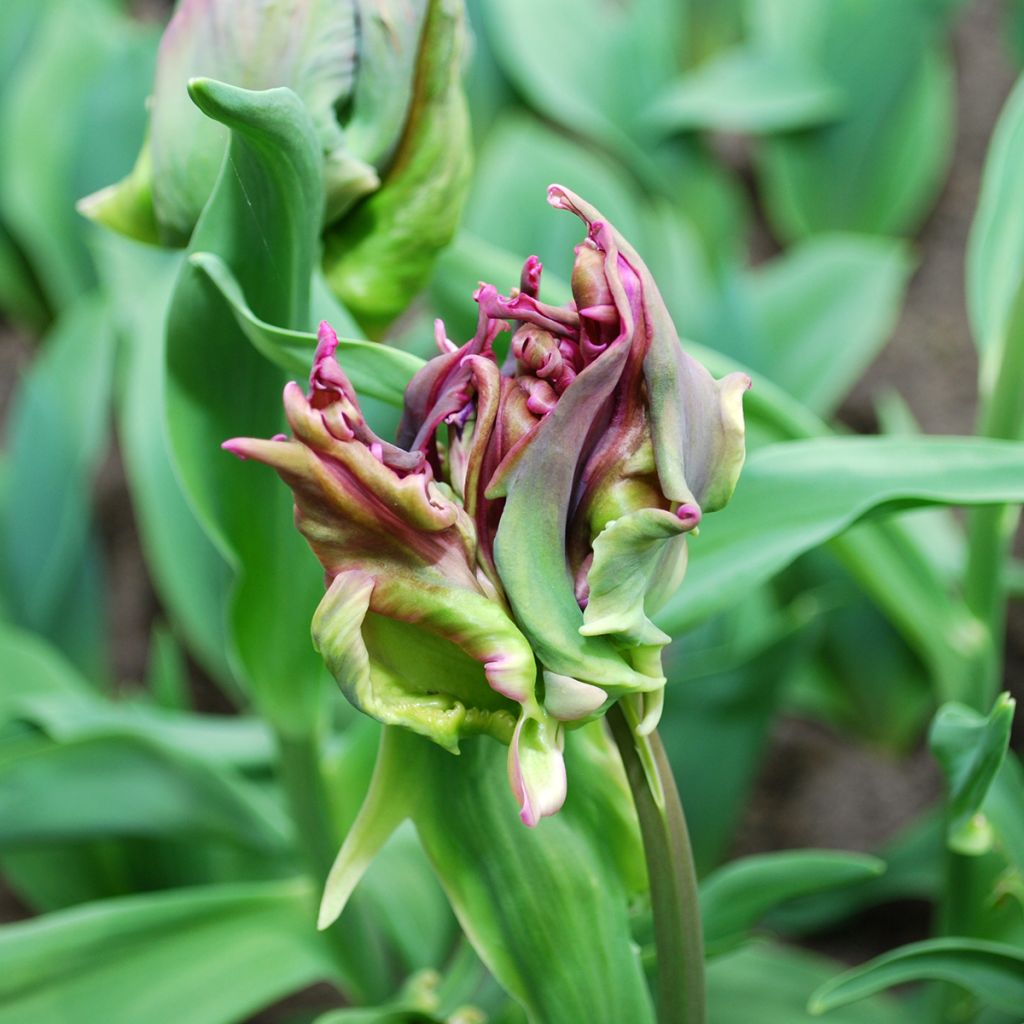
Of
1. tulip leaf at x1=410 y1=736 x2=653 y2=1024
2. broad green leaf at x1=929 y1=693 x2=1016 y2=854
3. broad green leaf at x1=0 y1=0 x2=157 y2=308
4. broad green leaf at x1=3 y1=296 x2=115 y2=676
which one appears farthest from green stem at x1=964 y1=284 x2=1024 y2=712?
broad green leaf at x1=0 y1=0 x2=157 y2=308

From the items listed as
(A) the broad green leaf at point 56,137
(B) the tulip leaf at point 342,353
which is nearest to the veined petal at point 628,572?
(B) the tulip leaf at point 342,353

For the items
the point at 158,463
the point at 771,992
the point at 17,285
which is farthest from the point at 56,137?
the point at 771,992

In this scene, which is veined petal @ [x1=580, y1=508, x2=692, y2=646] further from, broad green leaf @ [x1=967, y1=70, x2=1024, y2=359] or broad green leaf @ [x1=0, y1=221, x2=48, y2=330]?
broad green leaf @ [x1=0, y1=221, x2=48, y2=330]

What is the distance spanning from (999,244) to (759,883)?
11.0 inches

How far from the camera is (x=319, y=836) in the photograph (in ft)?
1.83

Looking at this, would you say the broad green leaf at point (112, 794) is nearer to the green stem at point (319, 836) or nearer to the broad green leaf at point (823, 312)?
the green stem at point (319, 836)

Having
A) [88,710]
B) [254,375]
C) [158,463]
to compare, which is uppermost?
[254,375]

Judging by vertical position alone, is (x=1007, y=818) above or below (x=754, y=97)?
below

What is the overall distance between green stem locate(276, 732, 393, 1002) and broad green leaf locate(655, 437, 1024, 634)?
17 cm

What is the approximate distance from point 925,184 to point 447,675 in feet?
3.25

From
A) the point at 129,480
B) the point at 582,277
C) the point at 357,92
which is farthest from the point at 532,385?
the point at 129,480

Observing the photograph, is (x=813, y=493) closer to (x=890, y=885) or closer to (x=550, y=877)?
(x=550, y=877)

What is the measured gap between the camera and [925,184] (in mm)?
1169

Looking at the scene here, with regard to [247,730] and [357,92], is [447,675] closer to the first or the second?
[357,92]
